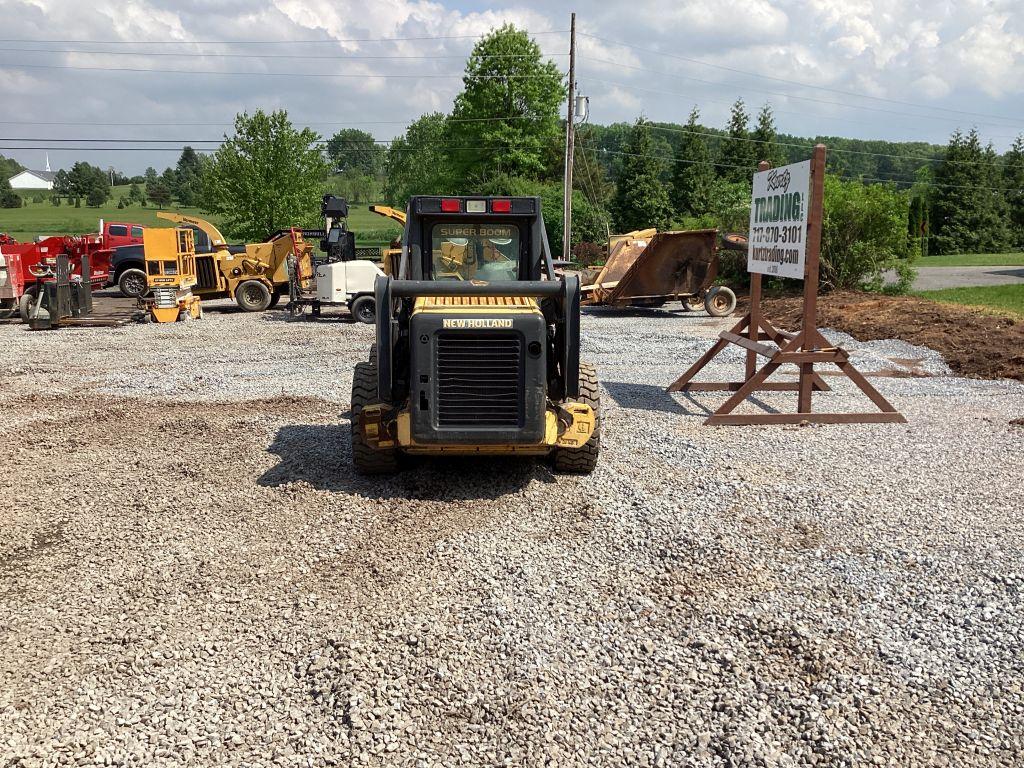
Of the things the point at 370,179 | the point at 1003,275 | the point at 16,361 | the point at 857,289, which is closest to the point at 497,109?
the point at 1003,275

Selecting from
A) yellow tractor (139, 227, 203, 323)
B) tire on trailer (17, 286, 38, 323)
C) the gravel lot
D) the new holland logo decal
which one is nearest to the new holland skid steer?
the new holland logo decal

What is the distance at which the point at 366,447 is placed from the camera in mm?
6473

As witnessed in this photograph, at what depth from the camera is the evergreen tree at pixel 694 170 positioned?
5006 centimetres

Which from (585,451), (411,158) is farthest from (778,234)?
(411,158)

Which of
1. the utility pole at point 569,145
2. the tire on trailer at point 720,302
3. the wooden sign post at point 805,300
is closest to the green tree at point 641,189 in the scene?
the utility pole at point 569,145

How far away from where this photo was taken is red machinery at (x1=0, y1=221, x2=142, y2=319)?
62.9 ft

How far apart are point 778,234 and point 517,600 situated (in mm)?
6207

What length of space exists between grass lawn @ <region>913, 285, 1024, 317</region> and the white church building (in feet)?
531

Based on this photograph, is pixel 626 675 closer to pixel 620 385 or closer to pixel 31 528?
pixel 31 528

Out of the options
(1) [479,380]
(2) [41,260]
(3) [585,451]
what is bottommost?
(3) [585,451]

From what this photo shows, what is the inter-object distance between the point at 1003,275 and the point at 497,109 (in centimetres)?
3134

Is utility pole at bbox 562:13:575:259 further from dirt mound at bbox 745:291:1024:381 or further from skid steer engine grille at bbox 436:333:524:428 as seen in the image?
skid steer engine grille at bbox 436:333:524:428

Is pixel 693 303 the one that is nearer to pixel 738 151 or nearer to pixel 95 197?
pixel 738 151

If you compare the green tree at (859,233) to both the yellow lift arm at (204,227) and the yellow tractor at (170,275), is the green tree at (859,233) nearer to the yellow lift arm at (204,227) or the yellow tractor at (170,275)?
the yellow tractor at (170,275)
